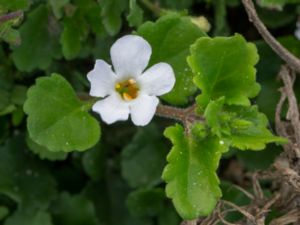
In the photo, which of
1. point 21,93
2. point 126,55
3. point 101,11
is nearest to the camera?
point 126,55

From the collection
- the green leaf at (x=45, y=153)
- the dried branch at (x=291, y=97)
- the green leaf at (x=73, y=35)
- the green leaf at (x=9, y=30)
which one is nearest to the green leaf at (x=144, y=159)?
the green leaf at (x=45, y=153)

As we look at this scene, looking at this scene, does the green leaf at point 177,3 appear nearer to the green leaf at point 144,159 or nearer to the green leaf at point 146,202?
the green leaf at point 144,159

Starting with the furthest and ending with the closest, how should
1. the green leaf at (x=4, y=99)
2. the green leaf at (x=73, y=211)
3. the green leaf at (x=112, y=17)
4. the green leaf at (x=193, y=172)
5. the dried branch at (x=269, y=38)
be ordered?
the green leaf at (x=73, y=211) < the green leaf at (x=4, y=99) < the green leaf at (x=112, y=17) < the dried branch at (x=269, y=38) < the green leaf at (x=193, y=172)

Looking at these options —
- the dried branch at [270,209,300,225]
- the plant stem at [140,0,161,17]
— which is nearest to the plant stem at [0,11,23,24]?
the plant stem at [140,0,161,17]

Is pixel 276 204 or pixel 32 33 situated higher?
pixel 32 33

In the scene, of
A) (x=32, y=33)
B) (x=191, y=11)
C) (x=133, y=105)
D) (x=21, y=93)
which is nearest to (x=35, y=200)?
(x=21, y=93)

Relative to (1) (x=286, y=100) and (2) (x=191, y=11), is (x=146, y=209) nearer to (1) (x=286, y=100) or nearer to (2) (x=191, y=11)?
(1) (x=286, y=100)

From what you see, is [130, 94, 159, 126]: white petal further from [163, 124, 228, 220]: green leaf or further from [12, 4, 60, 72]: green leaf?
[12, 4, 60, 72]: green leaf

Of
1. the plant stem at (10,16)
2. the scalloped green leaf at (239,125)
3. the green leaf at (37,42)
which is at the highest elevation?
the plant stem at (10,16)
